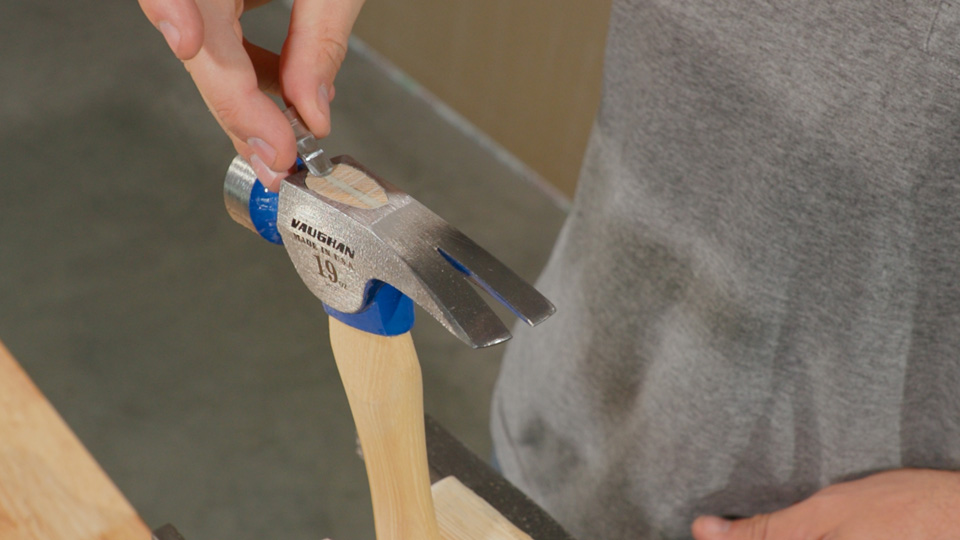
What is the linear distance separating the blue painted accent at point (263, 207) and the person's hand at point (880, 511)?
0.48 meters

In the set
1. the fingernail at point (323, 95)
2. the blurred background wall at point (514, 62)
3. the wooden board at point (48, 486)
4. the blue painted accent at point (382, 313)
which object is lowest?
the blurred background wall at point (514, 62)

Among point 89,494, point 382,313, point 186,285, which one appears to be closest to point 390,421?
point 382,313

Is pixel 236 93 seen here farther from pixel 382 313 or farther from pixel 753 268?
pixel 753 268

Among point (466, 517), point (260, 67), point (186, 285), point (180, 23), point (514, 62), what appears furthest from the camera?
point (514, 62)

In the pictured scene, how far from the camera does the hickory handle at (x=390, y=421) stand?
58cm

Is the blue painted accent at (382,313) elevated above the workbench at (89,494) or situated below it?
above

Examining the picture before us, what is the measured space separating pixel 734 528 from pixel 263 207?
0.50 metres

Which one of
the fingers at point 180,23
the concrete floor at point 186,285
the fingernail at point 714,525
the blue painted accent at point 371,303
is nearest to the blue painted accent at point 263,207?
the blue painted accent at point 371,303

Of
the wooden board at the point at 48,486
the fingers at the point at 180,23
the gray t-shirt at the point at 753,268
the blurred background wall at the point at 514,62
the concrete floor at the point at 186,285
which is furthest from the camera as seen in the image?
the blurred background wall at the point at 514,62

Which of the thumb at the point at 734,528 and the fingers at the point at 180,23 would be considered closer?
the fingers at the point at 180,23

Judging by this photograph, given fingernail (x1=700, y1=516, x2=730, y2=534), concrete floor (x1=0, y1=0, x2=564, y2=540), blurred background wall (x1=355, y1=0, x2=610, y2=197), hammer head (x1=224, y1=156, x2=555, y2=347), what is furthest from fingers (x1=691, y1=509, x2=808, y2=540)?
blurred background wall (x1=355, y1=0, x2=610, y2=197)

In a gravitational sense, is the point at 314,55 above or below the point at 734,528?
above

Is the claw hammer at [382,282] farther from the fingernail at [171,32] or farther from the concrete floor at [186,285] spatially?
the concrete floor at [186,285]

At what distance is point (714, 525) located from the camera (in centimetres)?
78
